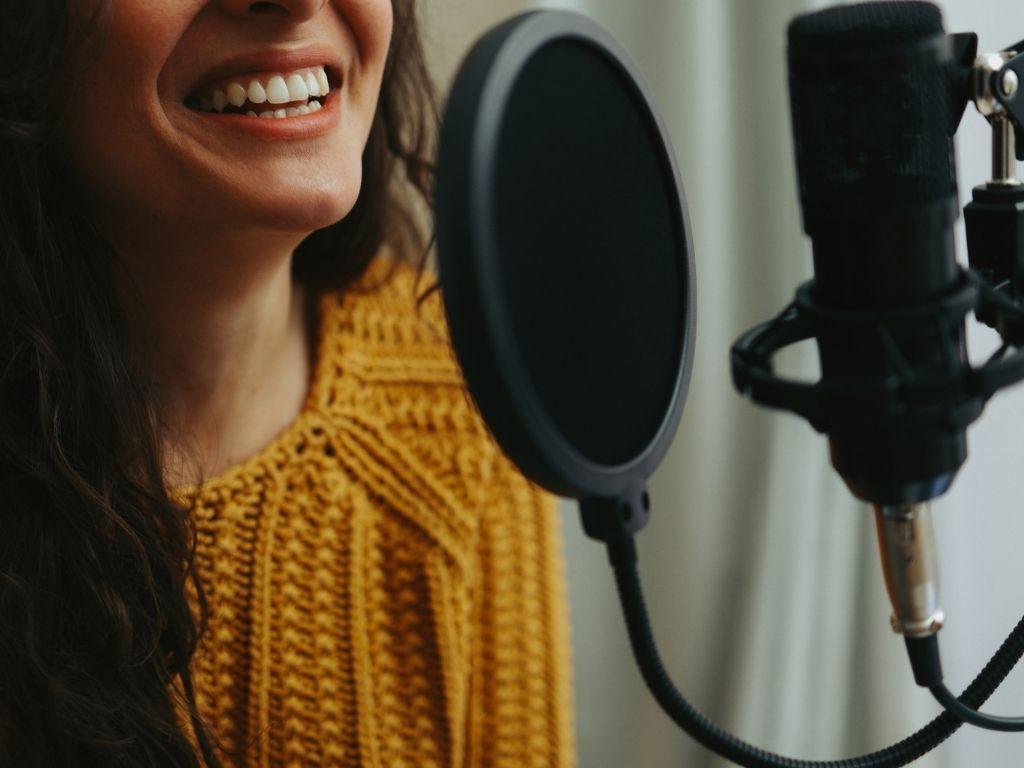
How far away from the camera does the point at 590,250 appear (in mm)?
486

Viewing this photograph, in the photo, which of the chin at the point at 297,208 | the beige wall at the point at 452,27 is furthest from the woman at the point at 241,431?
the beige wall at the point at 452,27

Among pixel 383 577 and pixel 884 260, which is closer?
pixel 884 260

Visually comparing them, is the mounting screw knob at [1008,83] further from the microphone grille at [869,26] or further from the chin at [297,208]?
the chin at [297,208]

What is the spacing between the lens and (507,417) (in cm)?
44

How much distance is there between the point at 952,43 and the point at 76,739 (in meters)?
0.71

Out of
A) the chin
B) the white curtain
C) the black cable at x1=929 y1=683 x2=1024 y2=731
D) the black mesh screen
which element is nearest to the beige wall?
the white curtain

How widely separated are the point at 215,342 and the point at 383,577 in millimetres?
266

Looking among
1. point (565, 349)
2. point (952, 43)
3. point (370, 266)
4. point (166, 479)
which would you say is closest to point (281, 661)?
point (166, 479)

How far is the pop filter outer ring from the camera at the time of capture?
418 millimetres

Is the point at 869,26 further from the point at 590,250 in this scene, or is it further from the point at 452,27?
the point at 452,27

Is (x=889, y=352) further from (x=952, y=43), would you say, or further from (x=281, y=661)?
(x=281, y=661)

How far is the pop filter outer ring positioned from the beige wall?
872 mm

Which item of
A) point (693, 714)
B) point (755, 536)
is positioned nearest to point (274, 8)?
point (693, 714)

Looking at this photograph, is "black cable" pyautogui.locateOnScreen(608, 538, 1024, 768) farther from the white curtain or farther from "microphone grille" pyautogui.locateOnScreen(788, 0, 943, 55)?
the white curtain
